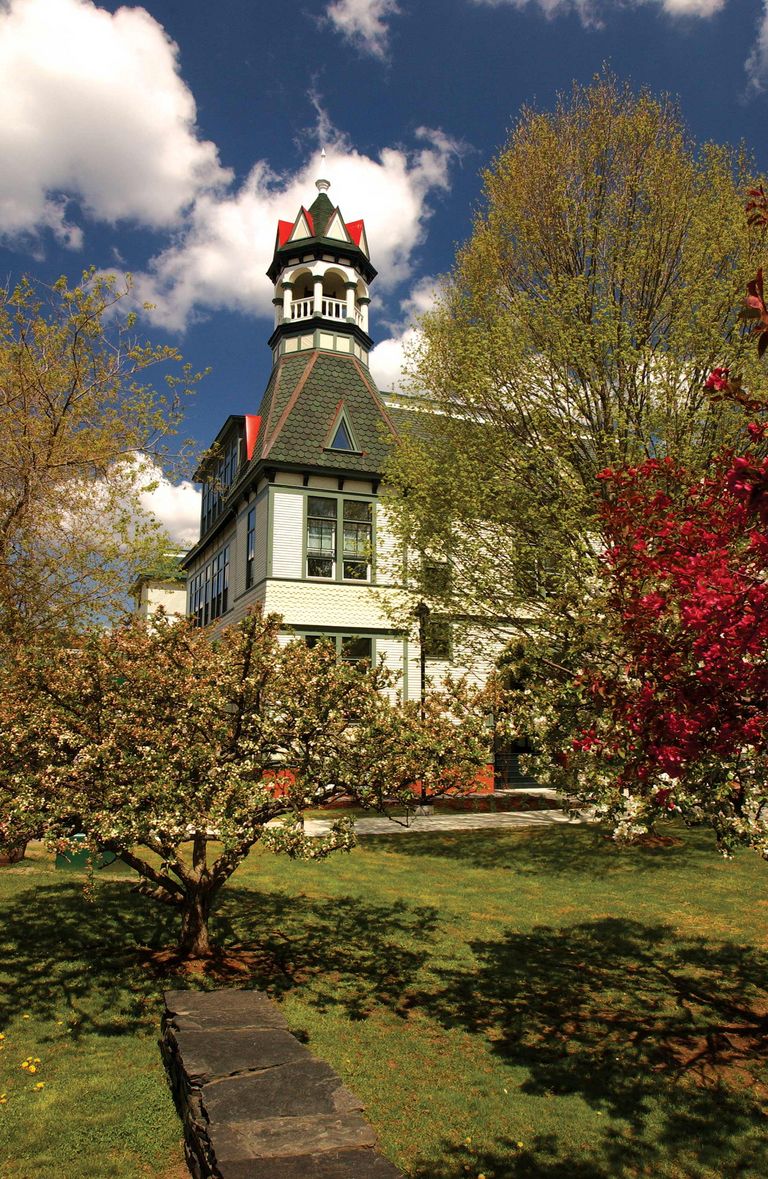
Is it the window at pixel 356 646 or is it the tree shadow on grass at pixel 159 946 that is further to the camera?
the window at pixel 356 646

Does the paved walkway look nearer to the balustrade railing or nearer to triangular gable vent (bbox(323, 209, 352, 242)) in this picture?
the balustrade railing

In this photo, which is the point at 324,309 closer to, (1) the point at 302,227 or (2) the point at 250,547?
(1) the point at 302,227

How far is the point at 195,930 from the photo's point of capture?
9016 mm

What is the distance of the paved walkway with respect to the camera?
1785 centimetres

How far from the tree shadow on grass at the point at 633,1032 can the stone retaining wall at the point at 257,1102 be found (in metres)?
0.93

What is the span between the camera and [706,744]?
16.9 feet

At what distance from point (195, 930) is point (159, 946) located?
80 cm

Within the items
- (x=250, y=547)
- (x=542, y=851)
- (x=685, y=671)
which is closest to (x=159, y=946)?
(x=685, y=671)

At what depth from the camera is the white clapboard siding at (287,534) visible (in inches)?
891

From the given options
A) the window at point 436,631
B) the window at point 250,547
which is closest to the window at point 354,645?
the window at point 250,547

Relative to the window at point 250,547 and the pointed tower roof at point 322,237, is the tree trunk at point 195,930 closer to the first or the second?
the window at point 250,547

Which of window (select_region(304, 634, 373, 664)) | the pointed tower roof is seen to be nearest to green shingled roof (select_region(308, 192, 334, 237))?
the pointed tower roof

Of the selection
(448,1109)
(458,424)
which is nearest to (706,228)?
(458,424)

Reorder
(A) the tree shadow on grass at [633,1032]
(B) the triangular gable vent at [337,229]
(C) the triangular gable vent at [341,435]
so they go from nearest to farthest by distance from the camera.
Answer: (A) the tree shadow on grass at [633,1032] → (C) the triangular gable vent at [341,435] → (B) the triangular gable vent at [337,229]
